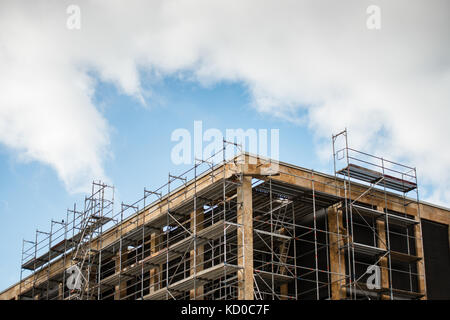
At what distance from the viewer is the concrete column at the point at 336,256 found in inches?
1272

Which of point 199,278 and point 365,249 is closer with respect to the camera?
point 199,278

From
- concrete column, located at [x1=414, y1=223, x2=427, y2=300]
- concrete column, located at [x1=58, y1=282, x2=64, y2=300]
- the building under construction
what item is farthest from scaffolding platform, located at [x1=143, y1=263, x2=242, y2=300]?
concrete column, located at [x1=58, y1=282, x2=64, y2=300]

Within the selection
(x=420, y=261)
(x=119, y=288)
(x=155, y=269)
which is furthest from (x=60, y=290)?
(x=420, y=261)

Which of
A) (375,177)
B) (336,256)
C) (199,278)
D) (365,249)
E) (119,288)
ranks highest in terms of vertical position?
(375,177)

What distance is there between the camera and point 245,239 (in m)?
30.3

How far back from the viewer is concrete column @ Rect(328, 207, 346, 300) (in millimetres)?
32312

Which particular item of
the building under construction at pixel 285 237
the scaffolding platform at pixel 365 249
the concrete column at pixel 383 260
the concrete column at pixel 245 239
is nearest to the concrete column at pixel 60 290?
the building under construction at pixel 285 237

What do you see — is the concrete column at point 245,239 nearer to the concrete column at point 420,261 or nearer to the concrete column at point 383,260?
the concrete column at point 383,260

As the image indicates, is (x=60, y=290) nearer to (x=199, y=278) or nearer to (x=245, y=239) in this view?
(x=199, y=278)

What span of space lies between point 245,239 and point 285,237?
2.06m

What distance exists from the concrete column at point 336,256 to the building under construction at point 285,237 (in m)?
0.05

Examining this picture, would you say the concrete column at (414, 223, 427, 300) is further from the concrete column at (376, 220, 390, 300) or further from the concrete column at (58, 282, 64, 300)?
the concrete column at (58, 282, 64, 300)

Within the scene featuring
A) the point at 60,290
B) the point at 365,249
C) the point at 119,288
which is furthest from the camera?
the point at 60,290
